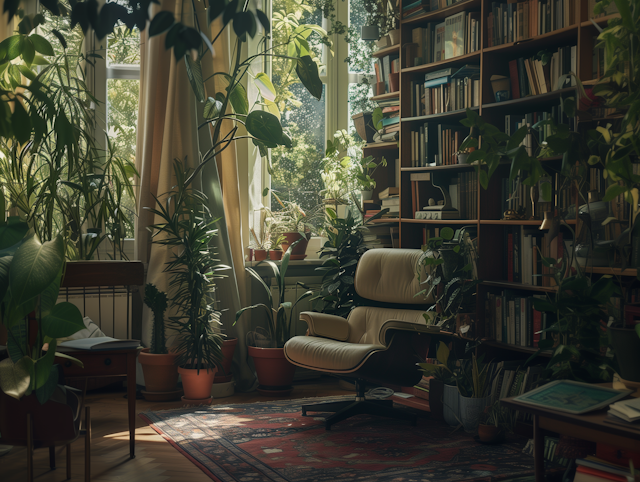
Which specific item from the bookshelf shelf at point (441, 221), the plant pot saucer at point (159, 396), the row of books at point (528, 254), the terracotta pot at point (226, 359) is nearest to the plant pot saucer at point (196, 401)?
the plant pot saucer at point (159, 396)

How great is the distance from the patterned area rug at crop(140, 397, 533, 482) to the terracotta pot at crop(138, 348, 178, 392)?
13.4 inches

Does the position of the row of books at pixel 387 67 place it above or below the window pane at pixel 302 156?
above

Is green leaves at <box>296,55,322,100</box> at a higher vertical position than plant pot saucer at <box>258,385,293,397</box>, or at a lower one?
higher

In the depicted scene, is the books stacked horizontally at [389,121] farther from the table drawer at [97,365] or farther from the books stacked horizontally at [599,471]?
the books stacked horizontally at [599,471]

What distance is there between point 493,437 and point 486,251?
99 centimetres

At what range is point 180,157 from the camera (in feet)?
14.1

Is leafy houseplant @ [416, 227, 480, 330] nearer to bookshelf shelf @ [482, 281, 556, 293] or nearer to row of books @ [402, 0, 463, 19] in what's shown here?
bookshelf shelf @ [482, 281, 556, 293]

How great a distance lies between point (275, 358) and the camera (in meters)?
4.31

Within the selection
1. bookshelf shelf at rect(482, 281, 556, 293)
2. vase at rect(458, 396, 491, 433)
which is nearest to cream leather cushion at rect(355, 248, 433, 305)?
bookshelf shelf at rect(482, 281, 556, 293)

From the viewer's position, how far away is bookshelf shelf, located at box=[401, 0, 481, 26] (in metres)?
3.77

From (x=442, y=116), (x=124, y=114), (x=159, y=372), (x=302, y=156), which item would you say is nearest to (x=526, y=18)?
(x=442, y=116)

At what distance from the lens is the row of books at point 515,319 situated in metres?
3.36

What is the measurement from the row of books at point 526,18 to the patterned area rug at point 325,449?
2.05 m

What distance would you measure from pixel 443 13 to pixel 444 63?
308 millimetres
